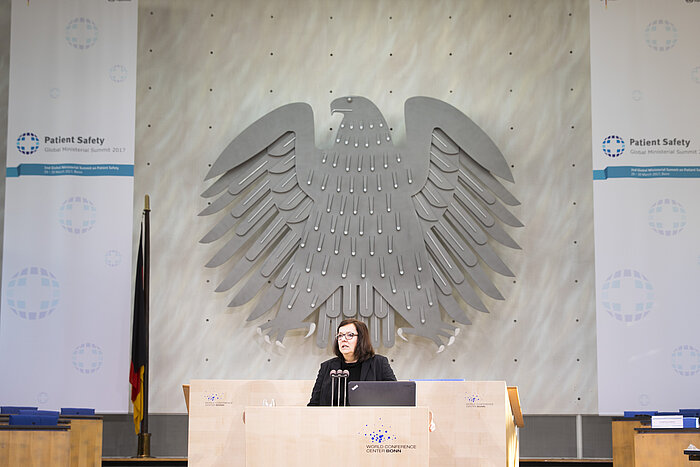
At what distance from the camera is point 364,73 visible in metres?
6.84

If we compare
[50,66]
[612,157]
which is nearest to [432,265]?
[612,157]

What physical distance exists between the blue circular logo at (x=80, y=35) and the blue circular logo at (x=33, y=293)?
1880 millimetres

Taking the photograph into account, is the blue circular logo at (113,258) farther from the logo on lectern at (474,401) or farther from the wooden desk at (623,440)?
the wooden desk at (623,440)

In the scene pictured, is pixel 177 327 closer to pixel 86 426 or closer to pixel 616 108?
pixel 86 426

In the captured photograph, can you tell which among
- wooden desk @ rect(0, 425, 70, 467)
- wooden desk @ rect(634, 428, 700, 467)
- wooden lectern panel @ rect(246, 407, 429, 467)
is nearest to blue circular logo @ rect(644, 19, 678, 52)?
wooden desk @ rect(634, 428, 700, 467)

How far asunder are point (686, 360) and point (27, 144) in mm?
5539

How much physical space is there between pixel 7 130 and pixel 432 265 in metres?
3.70

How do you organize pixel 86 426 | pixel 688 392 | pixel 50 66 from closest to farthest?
pixel 86 426 → pixel 688 392 → pixel 50 66

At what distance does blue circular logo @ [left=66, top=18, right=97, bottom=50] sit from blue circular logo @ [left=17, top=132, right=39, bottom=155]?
0.86 m

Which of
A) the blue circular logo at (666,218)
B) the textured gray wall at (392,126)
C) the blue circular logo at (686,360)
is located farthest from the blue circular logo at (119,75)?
the blue circular logo at (686,360)

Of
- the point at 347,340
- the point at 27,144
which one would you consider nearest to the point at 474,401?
the point at 347,340

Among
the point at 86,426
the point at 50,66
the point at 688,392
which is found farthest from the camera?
the point at 50,66

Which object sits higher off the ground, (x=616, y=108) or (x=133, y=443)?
(x=616, y=108)

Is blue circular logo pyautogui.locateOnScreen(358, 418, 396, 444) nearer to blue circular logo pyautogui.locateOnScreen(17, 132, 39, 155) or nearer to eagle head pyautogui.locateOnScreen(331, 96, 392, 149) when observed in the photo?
eagle head pyautogui.locateOnScreen(331, 96, 392, 149)
